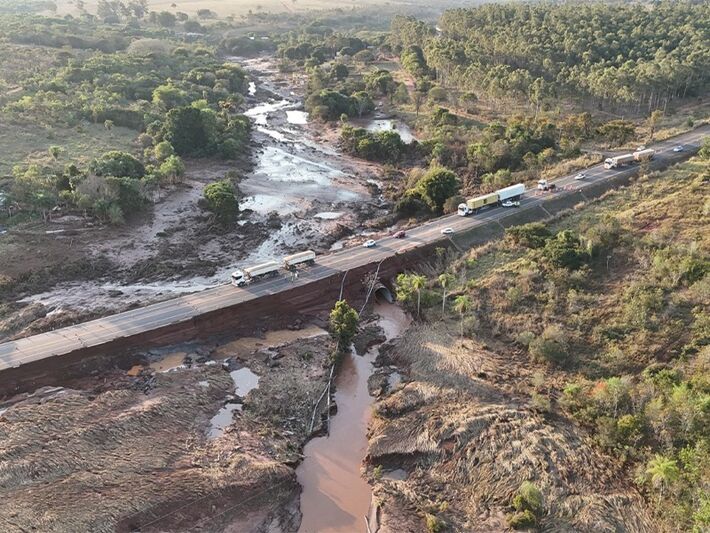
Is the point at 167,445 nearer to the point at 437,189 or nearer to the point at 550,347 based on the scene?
the point at 550,347

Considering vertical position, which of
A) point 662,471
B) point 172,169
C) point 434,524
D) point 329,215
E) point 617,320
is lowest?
point 434,524

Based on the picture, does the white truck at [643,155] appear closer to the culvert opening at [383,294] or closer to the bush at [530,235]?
the bush at [530,235]

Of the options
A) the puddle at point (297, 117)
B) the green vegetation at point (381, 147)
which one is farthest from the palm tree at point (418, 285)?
the puddle at point (297, 117)

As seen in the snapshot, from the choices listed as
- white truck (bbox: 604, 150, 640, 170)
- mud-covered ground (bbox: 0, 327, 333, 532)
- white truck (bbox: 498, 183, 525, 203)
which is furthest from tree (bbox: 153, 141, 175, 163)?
white truck (bbox: 604, 150, 640, 170)

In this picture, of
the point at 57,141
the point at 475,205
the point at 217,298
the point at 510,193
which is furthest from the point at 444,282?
the point at 57,141

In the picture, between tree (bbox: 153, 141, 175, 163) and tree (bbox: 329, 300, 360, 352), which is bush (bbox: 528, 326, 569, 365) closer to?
tree (bbox: 329, 300, 360, 352)

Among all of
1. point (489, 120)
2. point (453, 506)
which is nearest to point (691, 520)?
point (453, 506)
